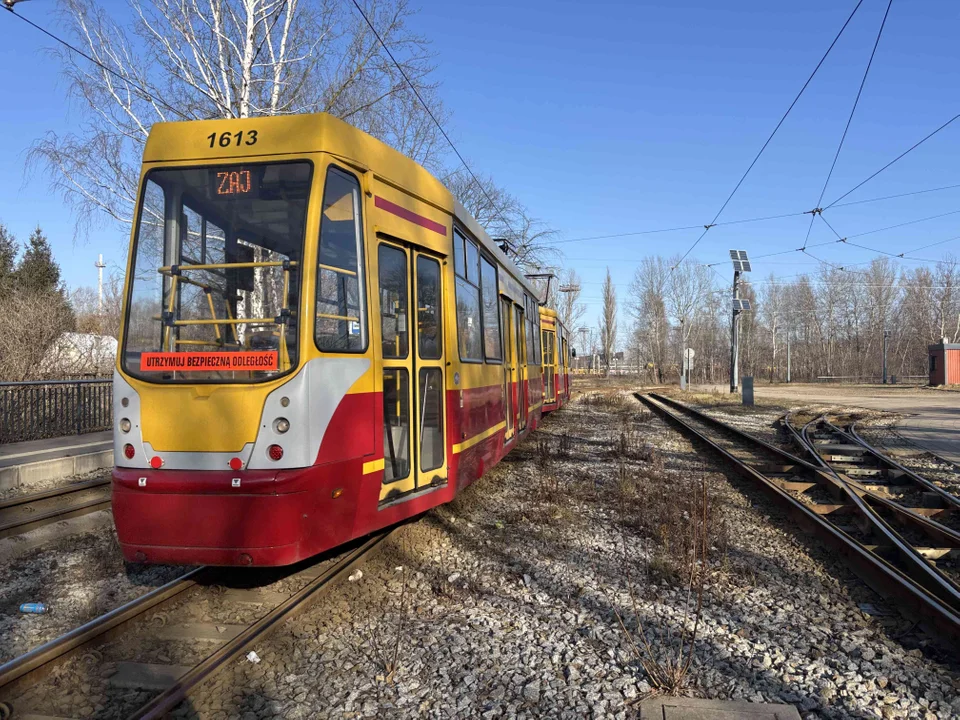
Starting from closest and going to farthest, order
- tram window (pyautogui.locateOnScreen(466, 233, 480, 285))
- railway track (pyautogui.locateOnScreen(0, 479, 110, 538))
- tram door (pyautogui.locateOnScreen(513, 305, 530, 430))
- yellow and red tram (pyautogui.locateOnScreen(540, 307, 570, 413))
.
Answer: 1. railway track (pyautogui.locateOnScreen(0, 479, 110, 538))
2. tram window (pyautogui.locateOnScreen(466, 233, 480, 285))
3. tram door (pyautogui.locateOnScreen(513, 305, 530, 430))
4. yellow and red tram (pyautogui.locateOnScreen(540, 307, 570, 413))

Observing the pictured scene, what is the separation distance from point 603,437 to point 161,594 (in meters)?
11.7

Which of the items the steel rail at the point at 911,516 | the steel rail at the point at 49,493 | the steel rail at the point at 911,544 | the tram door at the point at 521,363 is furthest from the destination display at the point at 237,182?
the steel rail at the point at 911,516

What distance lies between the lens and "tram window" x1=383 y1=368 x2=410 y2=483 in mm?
5227

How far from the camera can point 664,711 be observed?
3.21m

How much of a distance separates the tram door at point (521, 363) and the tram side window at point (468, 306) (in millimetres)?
2769

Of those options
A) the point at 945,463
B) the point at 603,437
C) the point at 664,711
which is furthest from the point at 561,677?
the point at 603,437

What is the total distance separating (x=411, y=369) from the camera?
5586 millimetres

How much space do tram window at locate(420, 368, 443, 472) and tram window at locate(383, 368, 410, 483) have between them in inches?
8.6

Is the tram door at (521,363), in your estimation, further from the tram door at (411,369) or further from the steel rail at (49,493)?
the steel rail at (49,493)

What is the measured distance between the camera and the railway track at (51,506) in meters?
6.84

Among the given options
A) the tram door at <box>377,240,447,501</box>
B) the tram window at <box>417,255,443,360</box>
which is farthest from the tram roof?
the tram window at <box>417,255,443,360</box>

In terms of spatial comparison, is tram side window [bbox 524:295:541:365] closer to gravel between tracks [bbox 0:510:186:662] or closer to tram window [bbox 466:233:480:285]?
tram window [bbox 466:233:480:285]

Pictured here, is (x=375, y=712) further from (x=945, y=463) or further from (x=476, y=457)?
(x=945, y=463)

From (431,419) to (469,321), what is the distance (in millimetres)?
1555
